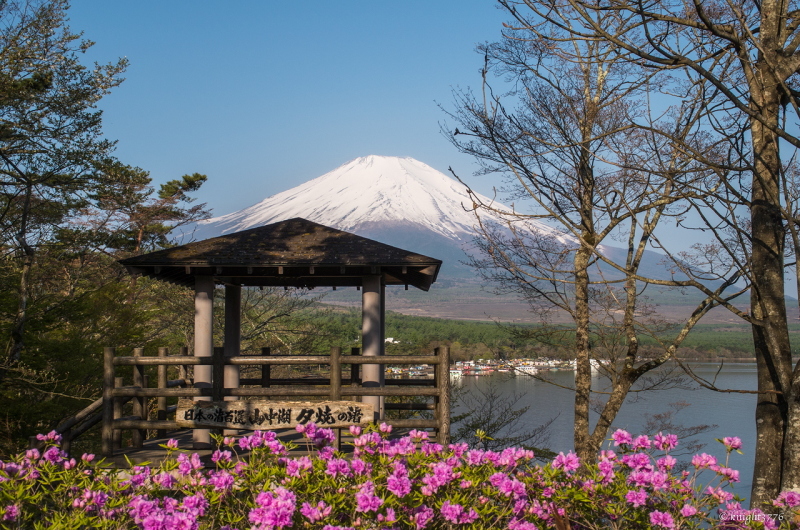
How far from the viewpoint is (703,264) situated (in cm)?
748

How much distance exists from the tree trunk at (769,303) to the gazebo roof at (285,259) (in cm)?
339

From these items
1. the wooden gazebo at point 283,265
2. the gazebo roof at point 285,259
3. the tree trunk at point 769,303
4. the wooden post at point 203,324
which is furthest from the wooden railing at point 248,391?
the tree trunk at point 769,303

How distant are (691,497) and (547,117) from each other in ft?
28.7

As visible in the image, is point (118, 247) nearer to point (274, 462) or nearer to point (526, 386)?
point (274, 462)

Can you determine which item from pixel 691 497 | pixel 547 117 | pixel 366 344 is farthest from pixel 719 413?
pixel 691 497

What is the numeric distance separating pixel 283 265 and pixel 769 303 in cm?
478

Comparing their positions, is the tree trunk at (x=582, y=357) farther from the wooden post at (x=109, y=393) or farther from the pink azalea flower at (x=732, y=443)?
the pink azalea flower at (x=732, y=443)

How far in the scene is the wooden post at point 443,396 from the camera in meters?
6.44

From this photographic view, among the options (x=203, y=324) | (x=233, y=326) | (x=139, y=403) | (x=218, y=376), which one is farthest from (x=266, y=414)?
(x=233, y=326)

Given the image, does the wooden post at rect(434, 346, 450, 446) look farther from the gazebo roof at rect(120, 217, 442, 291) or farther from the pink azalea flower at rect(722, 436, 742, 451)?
the pink azalea flower at rect(722, 436, 742, 451)

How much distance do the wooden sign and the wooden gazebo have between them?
3.83 ft

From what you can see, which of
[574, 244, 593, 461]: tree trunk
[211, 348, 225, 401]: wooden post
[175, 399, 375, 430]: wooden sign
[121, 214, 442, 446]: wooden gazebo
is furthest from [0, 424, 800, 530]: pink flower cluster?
[574, 244, 593, 461]: tree trunk

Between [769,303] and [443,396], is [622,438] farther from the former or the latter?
[443,396]

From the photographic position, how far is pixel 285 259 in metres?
7.70
